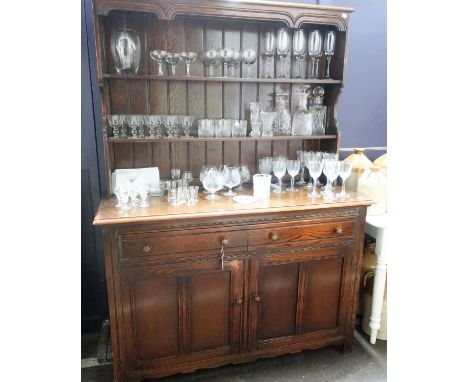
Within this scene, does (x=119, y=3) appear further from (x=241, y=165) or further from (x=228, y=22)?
(x=241, y=165)

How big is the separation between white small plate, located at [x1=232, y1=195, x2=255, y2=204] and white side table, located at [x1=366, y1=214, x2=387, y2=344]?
0.71 meters

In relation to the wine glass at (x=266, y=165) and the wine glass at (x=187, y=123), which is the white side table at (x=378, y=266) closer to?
the wine glass at (x=266, y=165)

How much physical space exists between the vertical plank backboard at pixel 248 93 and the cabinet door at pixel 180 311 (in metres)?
0.72

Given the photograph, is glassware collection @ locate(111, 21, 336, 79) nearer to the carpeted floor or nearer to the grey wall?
the grey wall

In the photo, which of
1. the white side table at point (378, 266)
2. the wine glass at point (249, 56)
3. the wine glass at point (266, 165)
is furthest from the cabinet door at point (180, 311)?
the wine glass at point (249, 56)

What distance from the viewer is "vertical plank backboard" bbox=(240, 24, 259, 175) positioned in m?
1.97

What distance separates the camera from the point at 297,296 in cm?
180

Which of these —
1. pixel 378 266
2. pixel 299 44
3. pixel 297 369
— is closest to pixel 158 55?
pixel 299 44

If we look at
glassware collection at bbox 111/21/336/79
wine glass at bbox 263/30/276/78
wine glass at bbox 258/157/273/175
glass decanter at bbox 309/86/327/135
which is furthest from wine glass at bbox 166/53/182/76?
glass decanter at bbox 309/86/327/135
